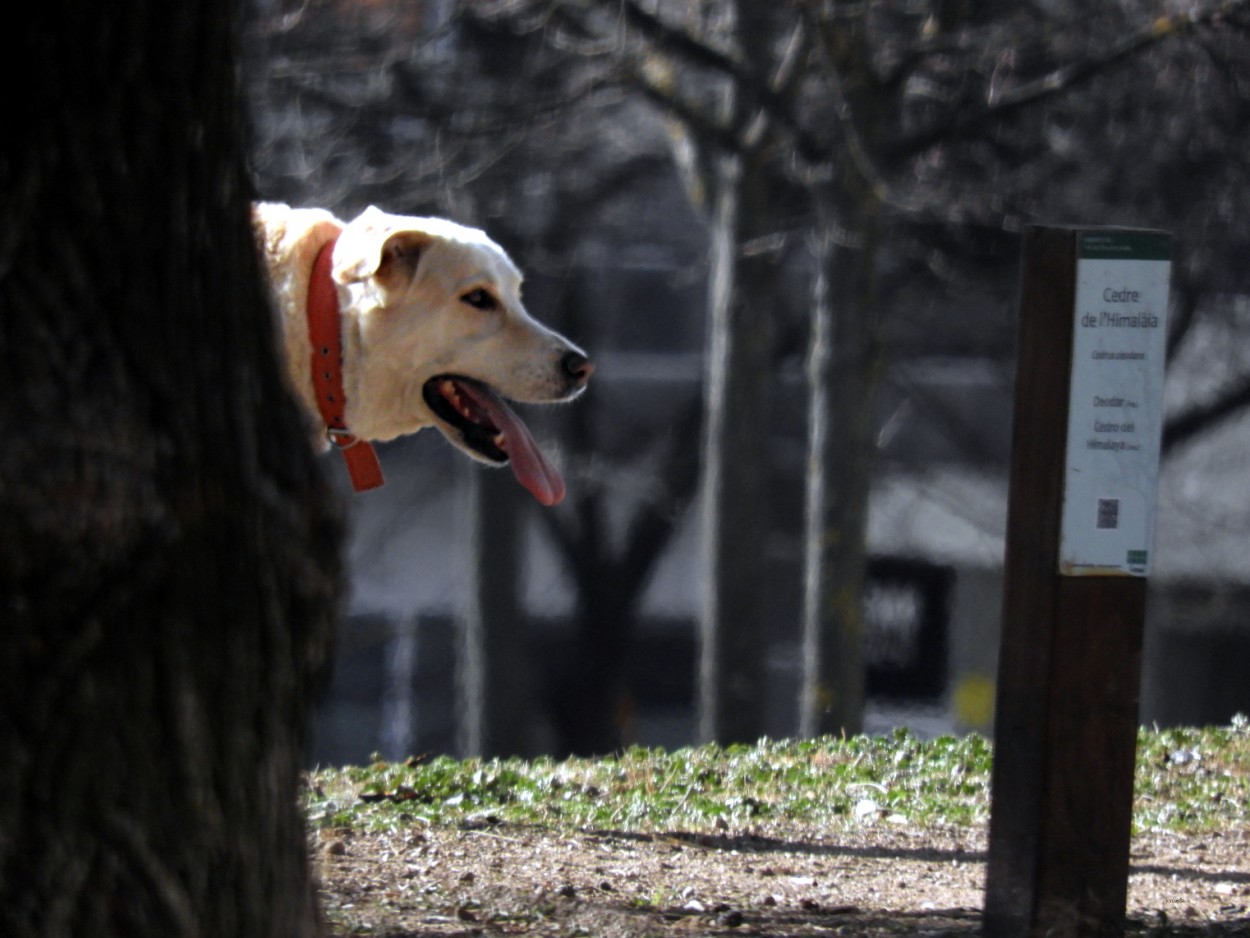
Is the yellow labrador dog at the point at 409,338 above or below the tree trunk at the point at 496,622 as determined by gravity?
above

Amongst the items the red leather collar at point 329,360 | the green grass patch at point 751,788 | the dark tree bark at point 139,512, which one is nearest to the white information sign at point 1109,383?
the dark tree bark at point 139,512

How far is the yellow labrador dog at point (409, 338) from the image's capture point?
552 centimetres

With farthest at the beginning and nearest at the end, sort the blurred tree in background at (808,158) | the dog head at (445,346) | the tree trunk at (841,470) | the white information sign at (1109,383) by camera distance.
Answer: the tree trunk at (841,470)
the blurred tree in background at (808,158)
the dog head at (445,346)
the white information sign at (1109,383)

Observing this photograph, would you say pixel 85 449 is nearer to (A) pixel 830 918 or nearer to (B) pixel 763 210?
(A) pixel 830 918

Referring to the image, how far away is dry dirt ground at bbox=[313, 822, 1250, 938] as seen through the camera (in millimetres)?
4016

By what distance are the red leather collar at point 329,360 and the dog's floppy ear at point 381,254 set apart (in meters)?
0.07

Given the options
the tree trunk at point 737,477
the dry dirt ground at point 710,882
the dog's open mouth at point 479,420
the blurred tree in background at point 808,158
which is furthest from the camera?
the tree trunk at point 737,477

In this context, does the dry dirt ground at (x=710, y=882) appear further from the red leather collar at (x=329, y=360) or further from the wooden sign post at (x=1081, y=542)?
the red leather collar at (x=329, y=360)

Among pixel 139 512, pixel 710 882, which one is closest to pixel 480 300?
pixel 710 882

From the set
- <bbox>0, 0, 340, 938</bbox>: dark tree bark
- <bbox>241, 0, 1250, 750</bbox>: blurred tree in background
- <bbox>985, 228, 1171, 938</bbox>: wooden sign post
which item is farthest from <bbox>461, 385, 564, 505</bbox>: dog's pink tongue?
<bbox>241, 0, 1250, 750</bbox>: blurred tree in background

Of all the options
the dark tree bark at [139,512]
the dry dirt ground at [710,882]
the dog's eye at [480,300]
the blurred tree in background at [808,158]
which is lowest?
the dry dirt ground at [710,882]

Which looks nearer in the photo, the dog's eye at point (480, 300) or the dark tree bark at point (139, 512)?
the dark tree bark at point (139, 512)

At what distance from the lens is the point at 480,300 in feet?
18.4

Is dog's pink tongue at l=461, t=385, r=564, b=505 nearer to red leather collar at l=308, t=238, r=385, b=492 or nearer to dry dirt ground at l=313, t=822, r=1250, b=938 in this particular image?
red leather collar at l=308, t=238, r=385, b=492
